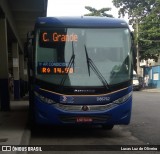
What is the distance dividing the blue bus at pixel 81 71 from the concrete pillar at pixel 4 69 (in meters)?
6.59

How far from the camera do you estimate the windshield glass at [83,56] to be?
1134 cm

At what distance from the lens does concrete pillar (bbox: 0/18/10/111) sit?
18152 mm

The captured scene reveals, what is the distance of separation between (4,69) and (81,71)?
772 cm

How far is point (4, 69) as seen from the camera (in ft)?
60.4

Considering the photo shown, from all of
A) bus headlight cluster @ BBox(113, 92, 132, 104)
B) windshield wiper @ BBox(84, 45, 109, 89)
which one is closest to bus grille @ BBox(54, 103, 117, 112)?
bus headlight cluster @ BBox(113, 92, 132, 104)

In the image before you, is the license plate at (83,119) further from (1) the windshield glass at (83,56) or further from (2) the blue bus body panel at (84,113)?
(1) the windshield glass at (83,56)

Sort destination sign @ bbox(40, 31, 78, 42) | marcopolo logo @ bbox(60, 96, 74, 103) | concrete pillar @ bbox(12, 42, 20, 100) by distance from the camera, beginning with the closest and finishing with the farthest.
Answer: marcopolo logo @ bbox(60, 96, 74, 103)
destination sign @ bbox(40, 31, 78, 42)
concrete pillar @ bbox(12, 42, 20, 100)

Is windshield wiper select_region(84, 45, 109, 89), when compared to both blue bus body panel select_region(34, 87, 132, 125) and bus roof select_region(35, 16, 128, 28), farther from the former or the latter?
bus roof select_region(35, 16, 128, 28)

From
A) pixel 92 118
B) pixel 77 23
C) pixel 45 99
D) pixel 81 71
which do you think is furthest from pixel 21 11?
pixel 92 118

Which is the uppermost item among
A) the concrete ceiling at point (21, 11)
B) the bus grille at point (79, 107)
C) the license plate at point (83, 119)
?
the concrete ceiling at point (21, 11)

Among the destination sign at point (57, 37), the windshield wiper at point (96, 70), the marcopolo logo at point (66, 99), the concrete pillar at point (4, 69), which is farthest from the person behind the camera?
the concrete pillar at point (4, 69)

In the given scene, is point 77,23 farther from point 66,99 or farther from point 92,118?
point 92,118

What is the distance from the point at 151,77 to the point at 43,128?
4177 centimetres

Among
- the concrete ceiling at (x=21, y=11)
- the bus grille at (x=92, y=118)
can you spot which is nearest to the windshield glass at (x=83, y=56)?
the bus grille at (x=92, y=118)
